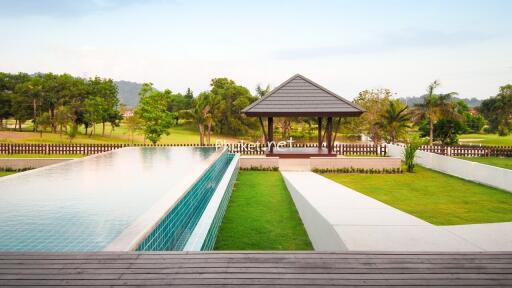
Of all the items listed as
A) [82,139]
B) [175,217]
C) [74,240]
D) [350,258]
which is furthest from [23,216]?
[82,139]

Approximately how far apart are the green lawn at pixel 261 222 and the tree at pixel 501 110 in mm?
53941

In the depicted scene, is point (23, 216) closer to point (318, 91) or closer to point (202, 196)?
point (202, 196)

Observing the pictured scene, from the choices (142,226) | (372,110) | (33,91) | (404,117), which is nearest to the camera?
(142,226)

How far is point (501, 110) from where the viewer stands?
57531 mm

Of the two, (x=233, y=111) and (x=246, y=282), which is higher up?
(x=233, y=111)

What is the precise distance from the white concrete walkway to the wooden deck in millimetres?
952

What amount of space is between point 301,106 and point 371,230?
14.9 metres

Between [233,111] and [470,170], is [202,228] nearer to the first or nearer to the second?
[470,170]

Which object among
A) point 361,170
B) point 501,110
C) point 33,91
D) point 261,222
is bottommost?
point 261,222

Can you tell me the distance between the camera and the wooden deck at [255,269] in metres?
3.92

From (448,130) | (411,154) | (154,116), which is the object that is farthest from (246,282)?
(448,130)

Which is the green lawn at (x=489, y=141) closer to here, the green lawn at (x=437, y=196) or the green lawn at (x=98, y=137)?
the green lawn at (x=98, y=137)

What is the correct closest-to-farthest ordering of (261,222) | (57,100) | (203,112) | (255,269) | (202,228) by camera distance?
(255,269), (202,228), (261,222), (203,112), (57,100)

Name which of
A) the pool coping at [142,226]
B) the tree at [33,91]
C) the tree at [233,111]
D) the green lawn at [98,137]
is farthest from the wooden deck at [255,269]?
the tree at [33,91]
